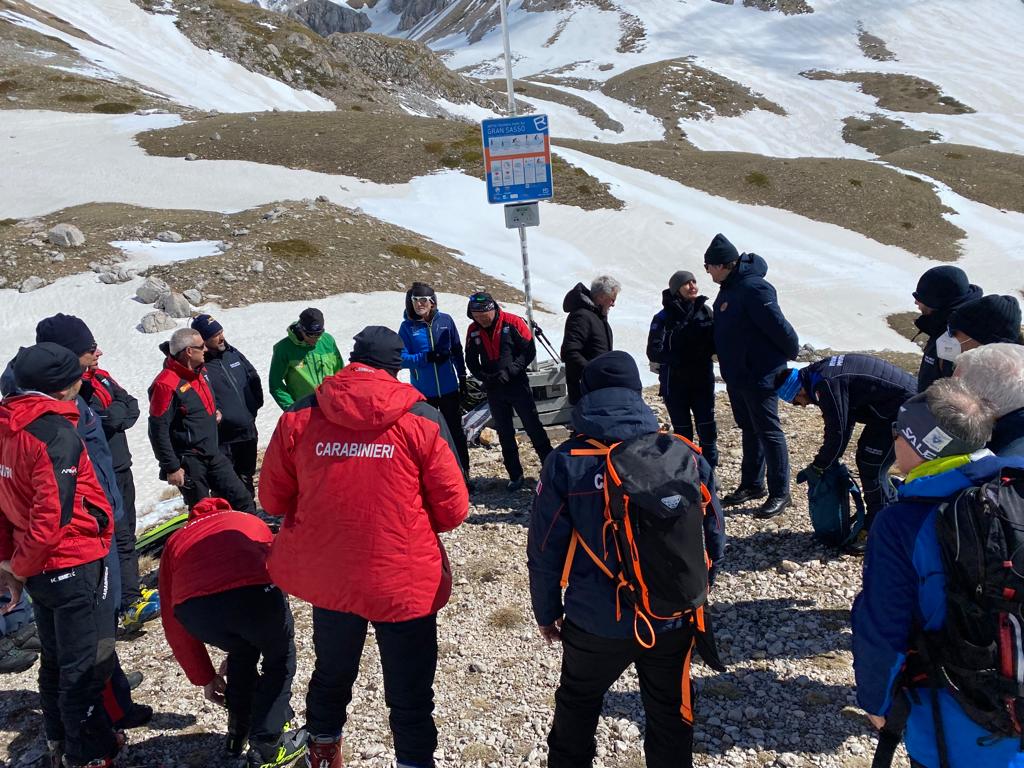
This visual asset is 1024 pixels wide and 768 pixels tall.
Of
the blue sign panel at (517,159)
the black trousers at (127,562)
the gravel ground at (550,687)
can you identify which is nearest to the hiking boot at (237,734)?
the gravel ground at (550,687)

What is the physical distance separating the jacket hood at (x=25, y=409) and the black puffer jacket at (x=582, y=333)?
5.06m

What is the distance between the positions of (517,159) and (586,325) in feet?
13.2

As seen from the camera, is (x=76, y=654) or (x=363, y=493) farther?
(x=76, y=654)

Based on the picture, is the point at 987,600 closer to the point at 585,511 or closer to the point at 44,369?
the point at 585,511

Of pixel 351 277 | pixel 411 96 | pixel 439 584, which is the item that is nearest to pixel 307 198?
pixel 351 277

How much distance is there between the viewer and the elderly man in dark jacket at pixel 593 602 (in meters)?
3.32

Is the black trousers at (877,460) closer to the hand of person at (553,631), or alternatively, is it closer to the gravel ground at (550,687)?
the gravel ground at (550,687)

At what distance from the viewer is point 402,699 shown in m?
3.76

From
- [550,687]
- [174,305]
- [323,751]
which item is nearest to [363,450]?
[323,751]

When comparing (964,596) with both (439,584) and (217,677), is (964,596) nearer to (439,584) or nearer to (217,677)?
(439,584)

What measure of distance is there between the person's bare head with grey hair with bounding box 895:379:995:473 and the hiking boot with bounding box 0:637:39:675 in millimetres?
6720

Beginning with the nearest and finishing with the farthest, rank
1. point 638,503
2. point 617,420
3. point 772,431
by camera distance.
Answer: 1. point 638,503
2. point 617,420
3. point 772,431

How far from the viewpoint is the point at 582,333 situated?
309 inches

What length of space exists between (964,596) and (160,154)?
138ft
